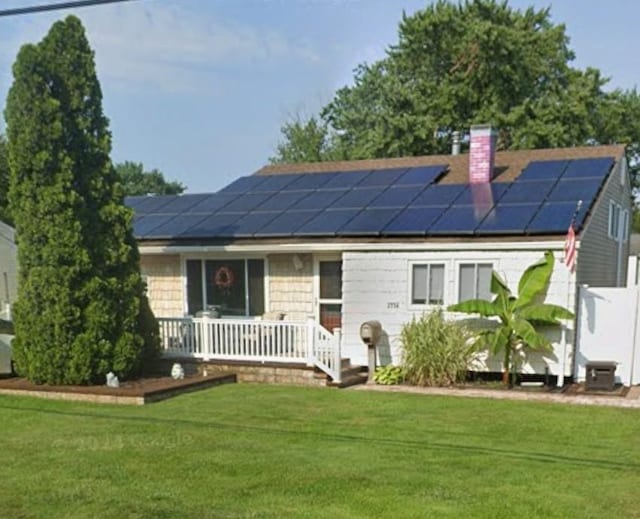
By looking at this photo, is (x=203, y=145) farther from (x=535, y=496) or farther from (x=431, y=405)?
(x=535, y=496)

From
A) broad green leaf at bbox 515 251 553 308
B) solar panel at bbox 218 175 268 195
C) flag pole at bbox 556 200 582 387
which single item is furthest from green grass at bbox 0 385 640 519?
solar panel at bbox 218 175 268 195

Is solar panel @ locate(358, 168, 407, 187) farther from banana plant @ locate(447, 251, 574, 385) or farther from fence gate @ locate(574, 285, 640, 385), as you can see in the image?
fence gate @ locate(574, 285, 640, 385)

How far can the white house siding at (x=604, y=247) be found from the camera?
36.8 ft

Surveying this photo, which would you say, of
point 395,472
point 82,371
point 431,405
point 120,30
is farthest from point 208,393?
point 120,30

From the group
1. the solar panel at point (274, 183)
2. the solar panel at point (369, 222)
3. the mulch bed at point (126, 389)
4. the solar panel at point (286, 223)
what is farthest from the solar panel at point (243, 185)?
the mulch bed at point (126, 389)

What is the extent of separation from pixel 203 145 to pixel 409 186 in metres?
23.8

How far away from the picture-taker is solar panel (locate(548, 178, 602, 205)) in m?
11.3

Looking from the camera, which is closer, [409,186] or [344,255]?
[344,255]

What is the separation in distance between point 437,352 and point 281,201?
234 inches

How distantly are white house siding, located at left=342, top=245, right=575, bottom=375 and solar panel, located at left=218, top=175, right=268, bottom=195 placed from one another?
533 centimetres

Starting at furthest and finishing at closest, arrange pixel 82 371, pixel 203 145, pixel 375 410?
pixel 203 145
pixel 82 371
pixel 375 410

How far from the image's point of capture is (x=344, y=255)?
1191cm

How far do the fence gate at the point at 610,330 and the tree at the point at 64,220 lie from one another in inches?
309

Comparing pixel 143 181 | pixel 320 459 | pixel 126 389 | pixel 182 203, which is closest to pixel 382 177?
pixel 182 203
